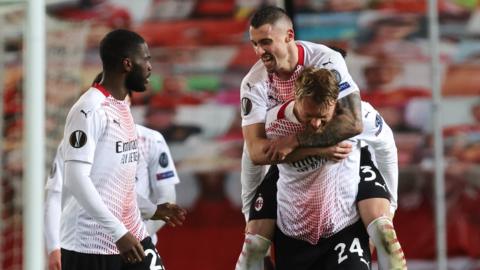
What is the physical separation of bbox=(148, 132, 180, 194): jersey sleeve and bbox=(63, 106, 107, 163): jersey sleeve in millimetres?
1074

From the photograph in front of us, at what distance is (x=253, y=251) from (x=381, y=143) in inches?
28.5

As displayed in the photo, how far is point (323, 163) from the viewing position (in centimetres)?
573

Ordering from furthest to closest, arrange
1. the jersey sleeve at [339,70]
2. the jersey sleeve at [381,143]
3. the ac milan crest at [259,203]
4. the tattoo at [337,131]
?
1. the ac milan crest at [259,203]
2. the jersey sleeve at [381,143]
3. the jersey sleeve at [339,70]
4. the tattoo at [337,131]

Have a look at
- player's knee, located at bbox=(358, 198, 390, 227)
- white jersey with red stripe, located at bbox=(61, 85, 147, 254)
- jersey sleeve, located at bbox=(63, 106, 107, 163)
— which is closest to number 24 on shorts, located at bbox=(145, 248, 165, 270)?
white jersey with red stripe, located at bbox=(61, 85, 147, 254)

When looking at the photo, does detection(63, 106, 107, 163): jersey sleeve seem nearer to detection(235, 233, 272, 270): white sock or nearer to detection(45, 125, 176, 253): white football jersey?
detection(235, 233, 272, 270): white sock

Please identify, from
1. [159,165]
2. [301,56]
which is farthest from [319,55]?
[159,165]

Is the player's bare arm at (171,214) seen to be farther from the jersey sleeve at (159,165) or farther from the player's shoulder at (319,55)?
the player's shoulder at (319,55)

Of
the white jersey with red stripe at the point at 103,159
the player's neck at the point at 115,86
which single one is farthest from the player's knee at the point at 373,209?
the player's neck at the point at 115,86

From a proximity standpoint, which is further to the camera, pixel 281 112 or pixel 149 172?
pixel 149 172

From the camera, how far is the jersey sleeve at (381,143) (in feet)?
19.4

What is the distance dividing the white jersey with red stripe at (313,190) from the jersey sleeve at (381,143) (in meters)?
0.08

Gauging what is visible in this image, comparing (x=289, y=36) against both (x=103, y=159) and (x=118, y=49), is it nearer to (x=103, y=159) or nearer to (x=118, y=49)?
(x=118, y=49)

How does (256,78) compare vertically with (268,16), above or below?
below

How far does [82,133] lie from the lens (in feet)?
19.0
